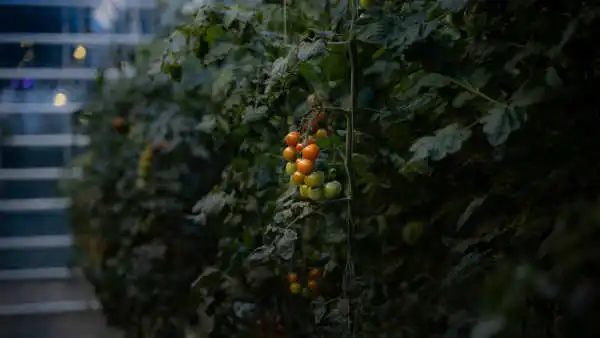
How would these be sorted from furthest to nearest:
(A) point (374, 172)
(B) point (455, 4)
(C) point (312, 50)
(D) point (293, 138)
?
1. (A) point (374, 172)
2. (D) point (293, 138)
3. (C) point (312, 50)
4. (B) point (455, 4)

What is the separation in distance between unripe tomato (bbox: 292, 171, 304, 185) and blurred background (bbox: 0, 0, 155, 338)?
3.44 feet

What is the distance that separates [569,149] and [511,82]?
121mm

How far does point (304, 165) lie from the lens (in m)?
1.22

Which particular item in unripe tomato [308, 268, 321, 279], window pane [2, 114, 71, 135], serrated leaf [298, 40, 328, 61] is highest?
serrated leaf [298, 40, 328, 61]

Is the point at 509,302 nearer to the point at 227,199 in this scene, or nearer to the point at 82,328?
the point at 227,199

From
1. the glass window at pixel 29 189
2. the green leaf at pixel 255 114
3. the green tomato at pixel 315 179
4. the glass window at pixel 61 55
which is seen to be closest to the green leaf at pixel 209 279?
the green leaf at pixel 255 114

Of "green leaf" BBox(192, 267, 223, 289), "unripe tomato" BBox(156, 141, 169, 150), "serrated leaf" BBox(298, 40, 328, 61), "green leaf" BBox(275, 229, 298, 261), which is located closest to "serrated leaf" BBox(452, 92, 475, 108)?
"serrated leaf" BBox(298, 40, 328, 61)

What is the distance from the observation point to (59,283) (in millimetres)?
2166

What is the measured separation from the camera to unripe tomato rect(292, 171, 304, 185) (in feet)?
4.05

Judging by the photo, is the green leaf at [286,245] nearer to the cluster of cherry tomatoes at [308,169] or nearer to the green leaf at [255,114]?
the cluster of cherry tomatoes at [308,169]

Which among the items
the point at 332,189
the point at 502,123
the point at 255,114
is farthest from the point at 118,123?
the point at 502,123

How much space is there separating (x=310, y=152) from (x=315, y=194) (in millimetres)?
79

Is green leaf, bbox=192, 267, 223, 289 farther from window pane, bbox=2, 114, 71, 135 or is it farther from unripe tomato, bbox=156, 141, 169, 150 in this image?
window pane, bbox=2, 114, 71, 135

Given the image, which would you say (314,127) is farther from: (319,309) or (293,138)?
(319,309)
